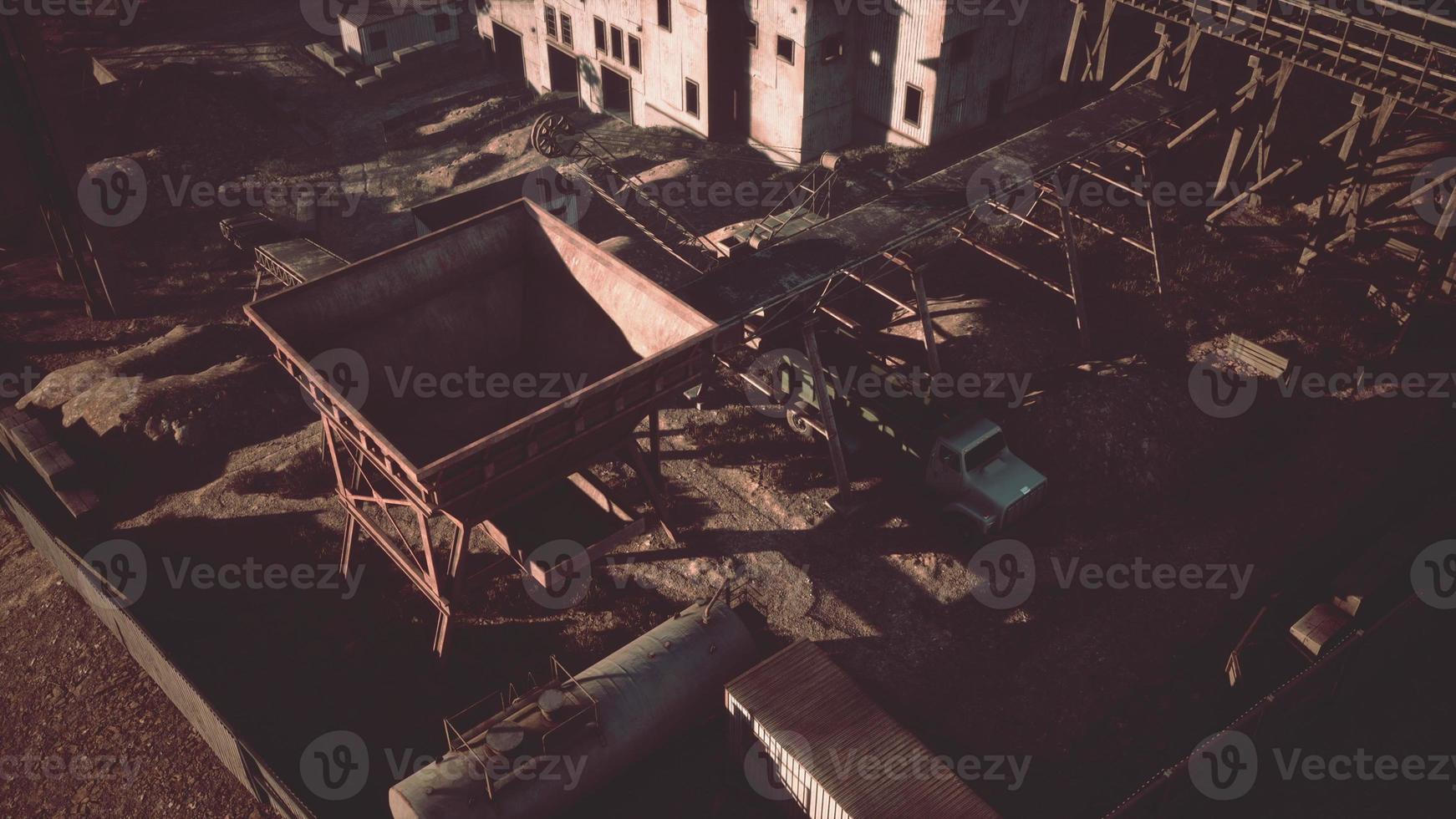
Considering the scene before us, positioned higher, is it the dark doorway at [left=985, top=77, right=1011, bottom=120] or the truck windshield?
the dark doorway at [left=985, top=77, right=1011, bottom=120]

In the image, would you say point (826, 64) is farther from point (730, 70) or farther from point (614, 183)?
point (614, 183)

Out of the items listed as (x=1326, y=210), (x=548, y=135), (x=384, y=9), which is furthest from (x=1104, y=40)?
(x=384, y=9)

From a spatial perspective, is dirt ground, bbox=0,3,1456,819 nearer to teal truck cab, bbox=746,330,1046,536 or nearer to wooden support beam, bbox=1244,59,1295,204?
teal truck cab, bbox=746,330,1046,536

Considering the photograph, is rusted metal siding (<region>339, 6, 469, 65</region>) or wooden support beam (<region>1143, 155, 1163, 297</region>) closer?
wooden support beam (<region>1143, 155, 1163, 297</region>)

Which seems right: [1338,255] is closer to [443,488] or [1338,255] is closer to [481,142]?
[443,488]

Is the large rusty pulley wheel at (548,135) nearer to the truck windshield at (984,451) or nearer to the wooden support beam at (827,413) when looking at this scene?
the wooden support beam at (827,413)

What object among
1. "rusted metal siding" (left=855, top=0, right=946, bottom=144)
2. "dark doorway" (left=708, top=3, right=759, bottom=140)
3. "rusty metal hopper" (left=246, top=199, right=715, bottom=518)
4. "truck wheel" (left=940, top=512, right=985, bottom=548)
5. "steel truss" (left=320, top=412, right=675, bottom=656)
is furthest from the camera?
"dark doorway" (left=708, top=3, right=759, bottom=140)

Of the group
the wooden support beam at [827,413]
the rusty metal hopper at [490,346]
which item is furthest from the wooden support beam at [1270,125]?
the rusty metal hopper at [490,346]

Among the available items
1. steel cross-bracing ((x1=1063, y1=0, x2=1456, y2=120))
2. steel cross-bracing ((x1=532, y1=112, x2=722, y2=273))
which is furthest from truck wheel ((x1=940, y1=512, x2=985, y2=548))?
steel cross-bracing ((x1=1063, y1=0, x2=1456, y2=120))
